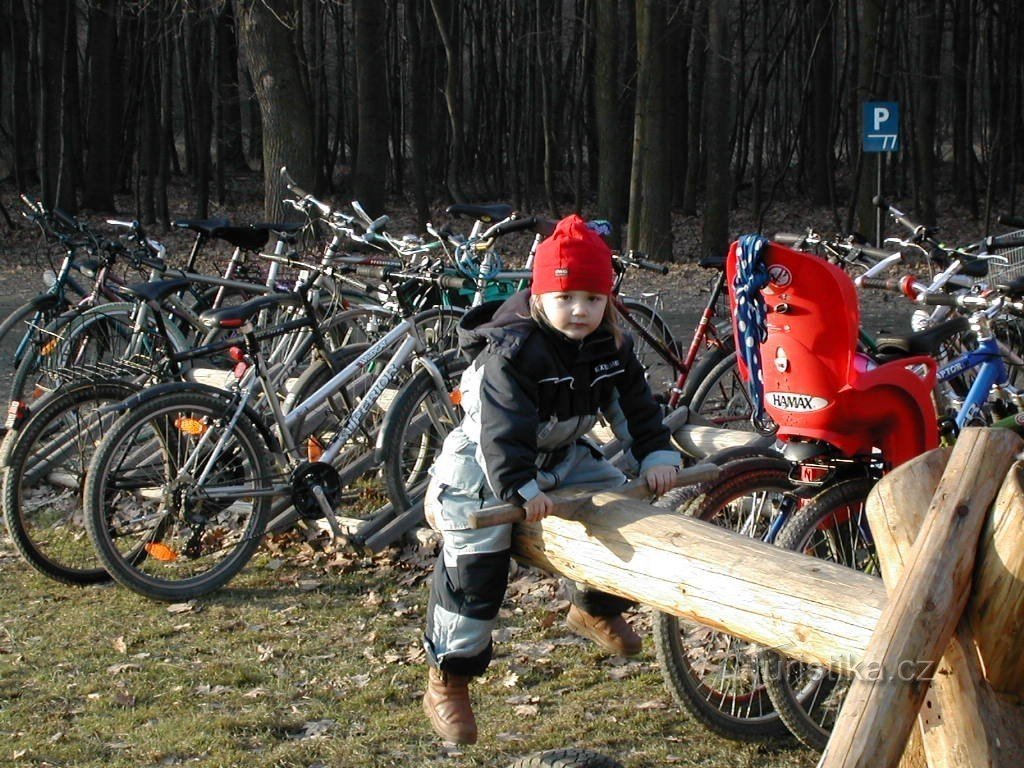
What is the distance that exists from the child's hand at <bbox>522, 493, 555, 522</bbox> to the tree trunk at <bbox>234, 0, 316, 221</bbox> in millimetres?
10397

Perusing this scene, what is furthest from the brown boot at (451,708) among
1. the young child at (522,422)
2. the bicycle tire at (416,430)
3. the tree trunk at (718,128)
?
the tree trunk at (718,128)

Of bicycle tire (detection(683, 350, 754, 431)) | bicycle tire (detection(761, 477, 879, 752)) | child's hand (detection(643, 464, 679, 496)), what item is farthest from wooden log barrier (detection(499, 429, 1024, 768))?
bicycle tire (detection(683, 350, 754, 431))

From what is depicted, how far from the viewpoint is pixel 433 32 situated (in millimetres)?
27000

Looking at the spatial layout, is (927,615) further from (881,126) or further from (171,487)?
(881,126)

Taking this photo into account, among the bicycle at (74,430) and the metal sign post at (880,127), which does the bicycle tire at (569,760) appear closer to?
the bicycle at (74,430)

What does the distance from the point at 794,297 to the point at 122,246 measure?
5510mm

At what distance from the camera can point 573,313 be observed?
355 cm

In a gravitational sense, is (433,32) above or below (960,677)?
above

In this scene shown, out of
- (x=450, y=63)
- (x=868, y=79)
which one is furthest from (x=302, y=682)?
(x=450, y=63)

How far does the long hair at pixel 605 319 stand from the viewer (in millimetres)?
3592

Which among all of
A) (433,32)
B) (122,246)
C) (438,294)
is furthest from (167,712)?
(433,32)

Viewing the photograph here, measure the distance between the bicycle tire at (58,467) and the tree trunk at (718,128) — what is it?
11075 mm

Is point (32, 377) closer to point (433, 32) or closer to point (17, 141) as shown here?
point (17, 141)

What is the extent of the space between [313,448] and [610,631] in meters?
3.05
